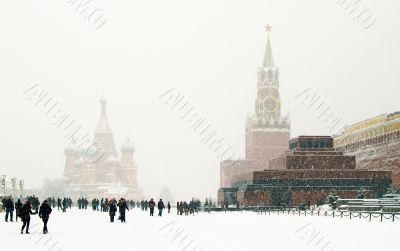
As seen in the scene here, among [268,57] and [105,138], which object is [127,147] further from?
[268,57]

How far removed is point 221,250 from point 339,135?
106241 mm

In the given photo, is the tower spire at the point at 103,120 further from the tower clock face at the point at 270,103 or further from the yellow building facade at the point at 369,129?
the yellow building facade at the point at 369,129

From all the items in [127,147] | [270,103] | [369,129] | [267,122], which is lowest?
[369,129]

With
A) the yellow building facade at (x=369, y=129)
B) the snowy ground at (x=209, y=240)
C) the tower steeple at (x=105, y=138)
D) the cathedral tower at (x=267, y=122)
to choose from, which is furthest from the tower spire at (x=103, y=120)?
the snowy ground at (x=209, y=240)

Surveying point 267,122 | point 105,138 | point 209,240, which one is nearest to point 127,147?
point 105,138

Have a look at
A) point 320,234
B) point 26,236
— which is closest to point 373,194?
point 320,234

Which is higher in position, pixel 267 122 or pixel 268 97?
pixel 268 97

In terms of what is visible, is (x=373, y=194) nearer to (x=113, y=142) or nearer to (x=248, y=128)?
(x=248, y=128)

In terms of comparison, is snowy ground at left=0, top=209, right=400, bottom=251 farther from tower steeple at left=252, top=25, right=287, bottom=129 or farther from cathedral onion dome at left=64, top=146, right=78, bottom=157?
cathedral onion dome at left=64, top=146, right=78, bottom=157

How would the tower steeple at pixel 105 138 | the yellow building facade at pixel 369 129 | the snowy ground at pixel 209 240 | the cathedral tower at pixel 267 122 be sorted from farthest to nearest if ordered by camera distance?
the tower steeple at pixel 105 138, the cathedral tower at pixel 267 122, the yellow building facade at pixel 369 129, the snowy ground at pixel 209 240

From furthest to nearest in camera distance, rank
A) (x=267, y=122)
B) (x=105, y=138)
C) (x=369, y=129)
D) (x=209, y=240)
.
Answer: (x=105, y=138) < (x=267, y=122) < (x=369, y=129) < (x=209, y=240)

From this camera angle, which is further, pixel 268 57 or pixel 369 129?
pixel 268 57

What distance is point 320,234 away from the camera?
21672 millimetres

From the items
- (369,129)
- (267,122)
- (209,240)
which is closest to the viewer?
(209,240)
